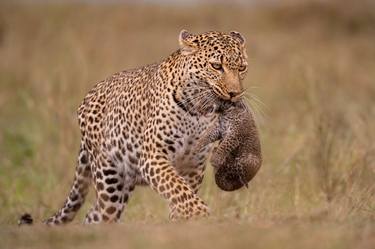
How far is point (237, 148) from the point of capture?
31.9ft

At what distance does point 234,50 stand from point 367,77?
40.0 ft

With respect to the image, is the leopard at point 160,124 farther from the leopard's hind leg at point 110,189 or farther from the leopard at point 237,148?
the leopard at point 237,148

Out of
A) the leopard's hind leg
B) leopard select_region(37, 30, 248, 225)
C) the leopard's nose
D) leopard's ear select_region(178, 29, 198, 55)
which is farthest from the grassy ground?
leopard's ear select_region(178, 29, 198, 55)

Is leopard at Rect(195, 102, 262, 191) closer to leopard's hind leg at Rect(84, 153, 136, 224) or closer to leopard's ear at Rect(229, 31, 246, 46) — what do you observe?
leopard's ear at Rect(229, 31, 246, 46)

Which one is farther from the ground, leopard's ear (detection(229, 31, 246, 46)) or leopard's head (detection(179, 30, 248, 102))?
leopard's ear (detection(229, 31, 246, 46))

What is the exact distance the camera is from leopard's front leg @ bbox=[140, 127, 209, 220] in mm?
9258

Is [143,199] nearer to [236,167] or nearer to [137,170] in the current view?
[137,170]

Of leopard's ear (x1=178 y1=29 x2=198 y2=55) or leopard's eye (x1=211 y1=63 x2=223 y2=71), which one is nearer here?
leopard's eye (x1=211 y1=63 x2=223 y2=71)

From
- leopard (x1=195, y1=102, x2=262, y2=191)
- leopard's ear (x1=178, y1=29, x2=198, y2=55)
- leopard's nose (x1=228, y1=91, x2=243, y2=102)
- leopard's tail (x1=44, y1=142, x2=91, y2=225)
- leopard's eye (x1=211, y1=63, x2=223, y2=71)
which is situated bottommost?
leopard's tail (x1=44, y1=142, x2=91, y2=225)

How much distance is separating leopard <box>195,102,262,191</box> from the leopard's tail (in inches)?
84.1

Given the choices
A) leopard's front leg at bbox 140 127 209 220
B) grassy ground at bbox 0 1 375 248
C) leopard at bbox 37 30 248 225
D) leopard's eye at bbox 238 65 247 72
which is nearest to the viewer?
grassy ground at bbox 0 1 375 248

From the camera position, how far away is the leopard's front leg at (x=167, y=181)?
9258 millimetres

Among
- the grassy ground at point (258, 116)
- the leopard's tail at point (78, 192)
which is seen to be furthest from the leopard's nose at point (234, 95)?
the leopard's tail at point (78, 192)
